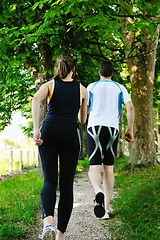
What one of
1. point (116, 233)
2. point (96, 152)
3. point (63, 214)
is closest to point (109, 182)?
point (96, 152)

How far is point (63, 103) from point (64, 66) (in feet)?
1.45

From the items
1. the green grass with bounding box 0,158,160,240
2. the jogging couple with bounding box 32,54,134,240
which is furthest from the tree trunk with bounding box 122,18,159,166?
the jogging couple with bounding box 32,54,134,240

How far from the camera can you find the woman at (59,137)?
430 centimetres

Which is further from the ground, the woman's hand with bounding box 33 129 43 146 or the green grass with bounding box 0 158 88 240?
the woman's hand with bounding box 33 129 43 146

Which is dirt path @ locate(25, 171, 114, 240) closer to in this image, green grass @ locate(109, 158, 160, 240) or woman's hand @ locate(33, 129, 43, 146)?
green grass @ locate(109, 158, 160, 240)

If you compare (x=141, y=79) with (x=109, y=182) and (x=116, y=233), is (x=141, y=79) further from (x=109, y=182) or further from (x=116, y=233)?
(x=116, y=233)

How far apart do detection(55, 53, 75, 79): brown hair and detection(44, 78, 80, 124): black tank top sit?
0.08 meters

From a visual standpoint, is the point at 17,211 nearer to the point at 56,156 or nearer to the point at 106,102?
the point at 106,102

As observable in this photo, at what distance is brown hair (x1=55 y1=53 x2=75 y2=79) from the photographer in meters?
4.49

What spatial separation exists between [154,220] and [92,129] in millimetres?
1576

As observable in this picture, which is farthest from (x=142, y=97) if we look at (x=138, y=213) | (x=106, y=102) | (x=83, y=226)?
(x=83, y=226)

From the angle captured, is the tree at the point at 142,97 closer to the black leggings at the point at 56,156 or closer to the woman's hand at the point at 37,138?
the black leggings at the point at 56,156

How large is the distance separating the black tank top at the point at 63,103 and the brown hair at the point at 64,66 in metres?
0.08

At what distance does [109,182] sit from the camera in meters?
6.07
